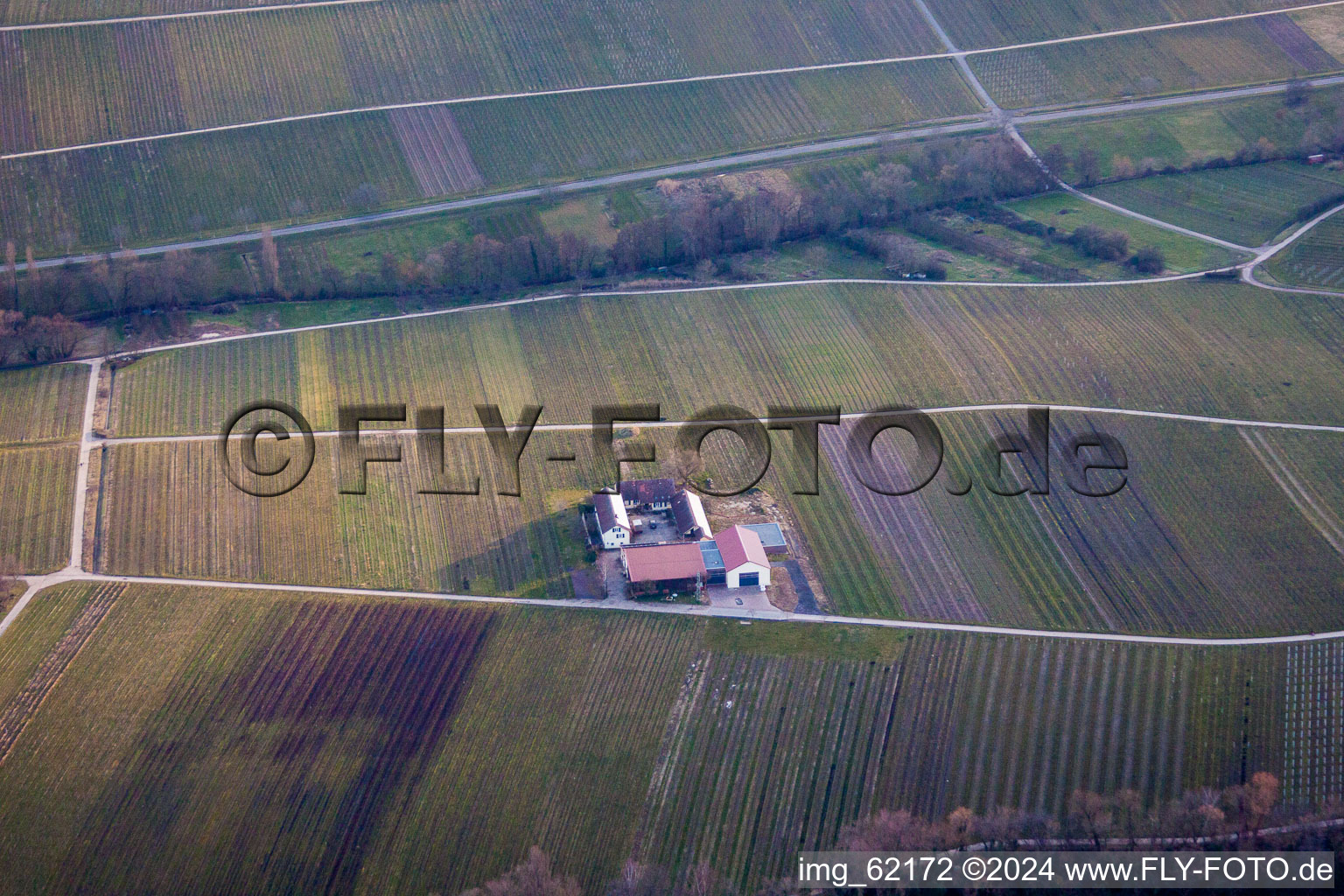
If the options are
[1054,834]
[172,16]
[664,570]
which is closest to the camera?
[1054,834]

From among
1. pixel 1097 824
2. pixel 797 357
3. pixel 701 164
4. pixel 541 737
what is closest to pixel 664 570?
pixel 541 737

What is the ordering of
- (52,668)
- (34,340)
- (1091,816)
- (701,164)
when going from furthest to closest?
(701,164), (34,340), (52,668), (1091,816)

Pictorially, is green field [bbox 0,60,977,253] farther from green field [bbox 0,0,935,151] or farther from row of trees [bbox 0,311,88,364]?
row of trees [bbox 0,311,88,364]

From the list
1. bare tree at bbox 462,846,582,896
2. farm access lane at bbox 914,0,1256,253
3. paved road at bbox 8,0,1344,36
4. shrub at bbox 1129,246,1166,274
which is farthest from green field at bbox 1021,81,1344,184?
bare tree at bbox 462,846,582,896

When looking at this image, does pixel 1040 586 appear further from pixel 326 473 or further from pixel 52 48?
pixel 52 48

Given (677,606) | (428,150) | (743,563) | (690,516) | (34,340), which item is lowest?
(677,606)

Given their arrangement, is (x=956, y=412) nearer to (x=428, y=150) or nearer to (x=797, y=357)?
(x=797, y=357)
